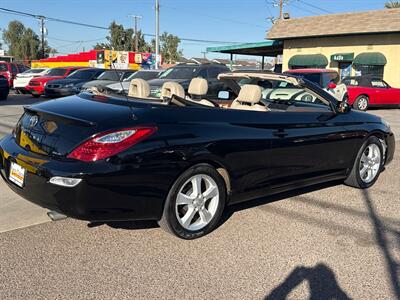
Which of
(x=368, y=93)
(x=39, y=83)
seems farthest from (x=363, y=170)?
(x=39, y=83)

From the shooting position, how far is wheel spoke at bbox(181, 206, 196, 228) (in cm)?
380

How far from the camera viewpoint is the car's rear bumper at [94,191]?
3246mm

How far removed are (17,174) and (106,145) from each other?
927 mm

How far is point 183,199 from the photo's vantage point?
3768mm

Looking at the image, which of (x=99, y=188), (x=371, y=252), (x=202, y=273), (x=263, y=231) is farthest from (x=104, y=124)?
(x=371, y=252)

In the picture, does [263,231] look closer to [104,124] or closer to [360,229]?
[360,229]

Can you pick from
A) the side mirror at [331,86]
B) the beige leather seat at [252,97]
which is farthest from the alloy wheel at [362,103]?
the beige leather seat at [252,97]

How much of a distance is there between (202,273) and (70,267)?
0.98 meters

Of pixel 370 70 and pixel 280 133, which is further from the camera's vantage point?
pixel 370 70

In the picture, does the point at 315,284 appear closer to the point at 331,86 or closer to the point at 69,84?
the point at 331,86

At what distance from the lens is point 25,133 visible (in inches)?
152

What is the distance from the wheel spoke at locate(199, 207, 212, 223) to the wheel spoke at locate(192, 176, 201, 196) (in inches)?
6.8

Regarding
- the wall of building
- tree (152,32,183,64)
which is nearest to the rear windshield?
the wall of building

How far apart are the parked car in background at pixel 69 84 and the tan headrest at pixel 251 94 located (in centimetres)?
1273
